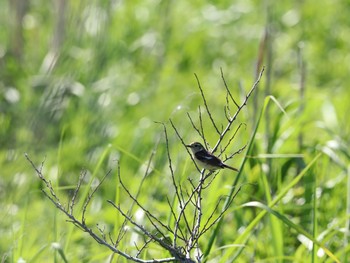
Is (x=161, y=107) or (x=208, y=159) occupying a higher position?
(x=161, y=107)

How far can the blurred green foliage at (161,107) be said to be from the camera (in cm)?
382

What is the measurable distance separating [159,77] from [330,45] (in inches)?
67.2

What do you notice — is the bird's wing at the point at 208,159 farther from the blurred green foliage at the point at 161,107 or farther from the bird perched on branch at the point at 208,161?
the blurred green foliage at the point at 161,107

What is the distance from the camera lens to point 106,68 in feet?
20.9

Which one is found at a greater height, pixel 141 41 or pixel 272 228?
pixel 141 41

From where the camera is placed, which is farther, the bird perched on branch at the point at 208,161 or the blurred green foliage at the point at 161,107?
the blurred green foliage at the point at 161,107

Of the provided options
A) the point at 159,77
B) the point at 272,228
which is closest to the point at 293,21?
the point at 159,77

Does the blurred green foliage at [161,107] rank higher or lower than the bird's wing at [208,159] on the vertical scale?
higher

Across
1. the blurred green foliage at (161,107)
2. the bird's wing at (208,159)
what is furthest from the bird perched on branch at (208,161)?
the blurred green foliage at (161,107)

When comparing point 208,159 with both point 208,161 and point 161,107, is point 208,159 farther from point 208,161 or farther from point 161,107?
point 161,107

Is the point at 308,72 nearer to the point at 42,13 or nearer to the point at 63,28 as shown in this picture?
the point at 63,28

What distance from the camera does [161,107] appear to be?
5715 mm

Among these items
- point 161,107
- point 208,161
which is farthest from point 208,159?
point 161,107

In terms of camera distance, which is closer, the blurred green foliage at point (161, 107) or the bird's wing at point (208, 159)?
the bird's wing at point (208, 159)
